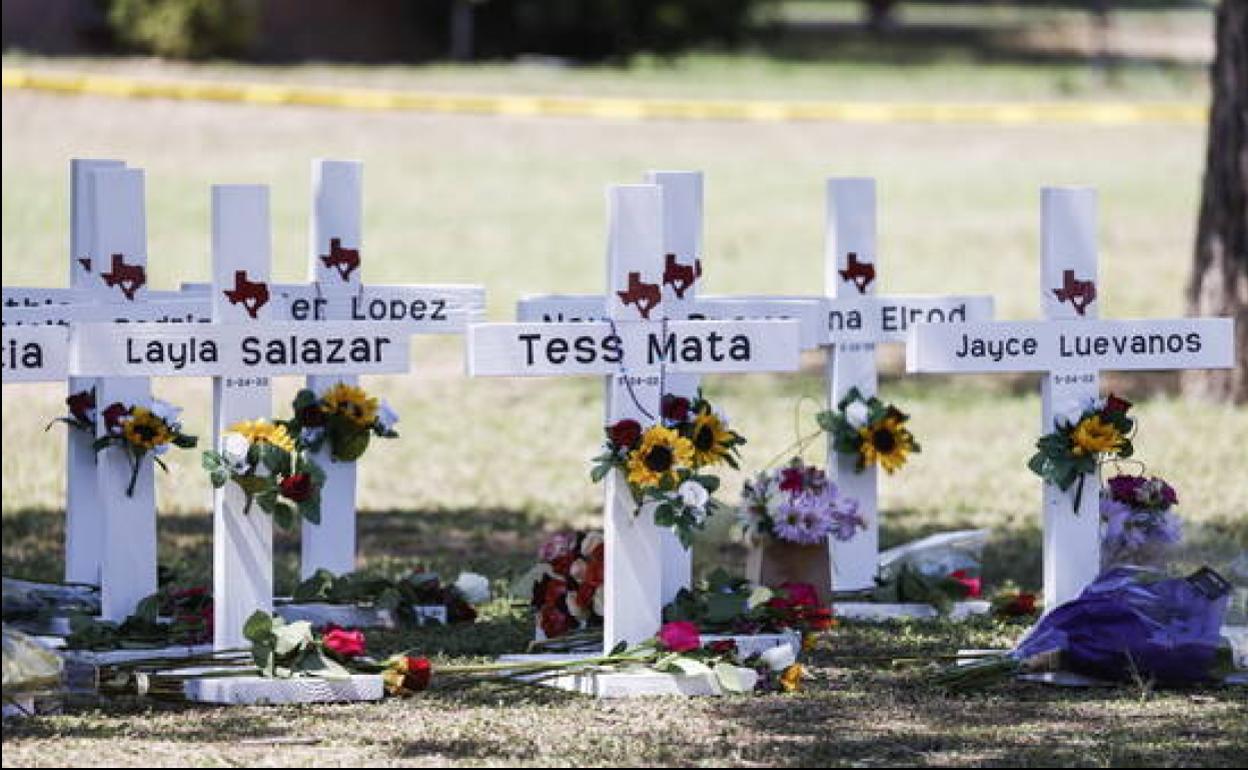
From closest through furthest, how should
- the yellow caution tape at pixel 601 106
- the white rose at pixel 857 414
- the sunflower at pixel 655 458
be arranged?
1. the sunflower at pixel 655 458
2. the white rose at pixel 857 414
3. the yellow caution tape at pixel 601 106

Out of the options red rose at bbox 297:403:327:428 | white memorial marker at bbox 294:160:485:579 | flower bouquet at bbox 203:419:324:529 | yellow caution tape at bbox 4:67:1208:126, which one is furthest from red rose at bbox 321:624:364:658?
yellow caution tape at bbox 4:67:1208:126

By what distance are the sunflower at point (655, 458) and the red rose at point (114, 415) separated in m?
1.58

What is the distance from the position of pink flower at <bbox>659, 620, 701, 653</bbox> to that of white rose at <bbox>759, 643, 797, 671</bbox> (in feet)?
0.62

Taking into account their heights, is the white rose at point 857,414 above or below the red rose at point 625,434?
above

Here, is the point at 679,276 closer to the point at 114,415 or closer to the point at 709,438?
the point at 709,438

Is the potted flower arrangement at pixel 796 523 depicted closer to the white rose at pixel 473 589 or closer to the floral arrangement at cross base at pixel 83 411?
the white rose at pixel 473 589

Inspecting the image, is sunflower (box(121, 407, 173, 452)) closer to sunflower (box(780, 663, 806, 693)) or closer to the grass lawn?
the grass lawn

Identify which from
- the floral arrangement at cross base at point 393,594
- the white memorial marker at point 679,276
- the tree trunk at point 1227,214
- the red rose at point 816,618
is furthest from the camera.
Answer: the tree trunk at point 1227,214

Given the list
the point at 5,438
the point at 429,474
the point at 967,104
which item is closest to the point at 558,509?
the point at 429,474

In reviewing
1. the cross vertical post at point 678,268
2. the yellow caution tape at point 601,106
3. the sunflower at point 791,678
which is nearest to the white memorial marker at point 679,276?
the cross vertical post at point 678,268

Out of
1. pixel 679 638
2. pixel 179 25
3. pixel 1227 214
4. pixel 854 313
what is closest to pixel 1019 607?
pixel 854 313

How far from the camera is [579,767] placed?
6.36m

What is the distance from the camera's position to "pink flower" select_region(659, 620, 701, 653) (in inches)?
298

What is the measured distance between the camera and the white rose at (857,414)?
363 inches
